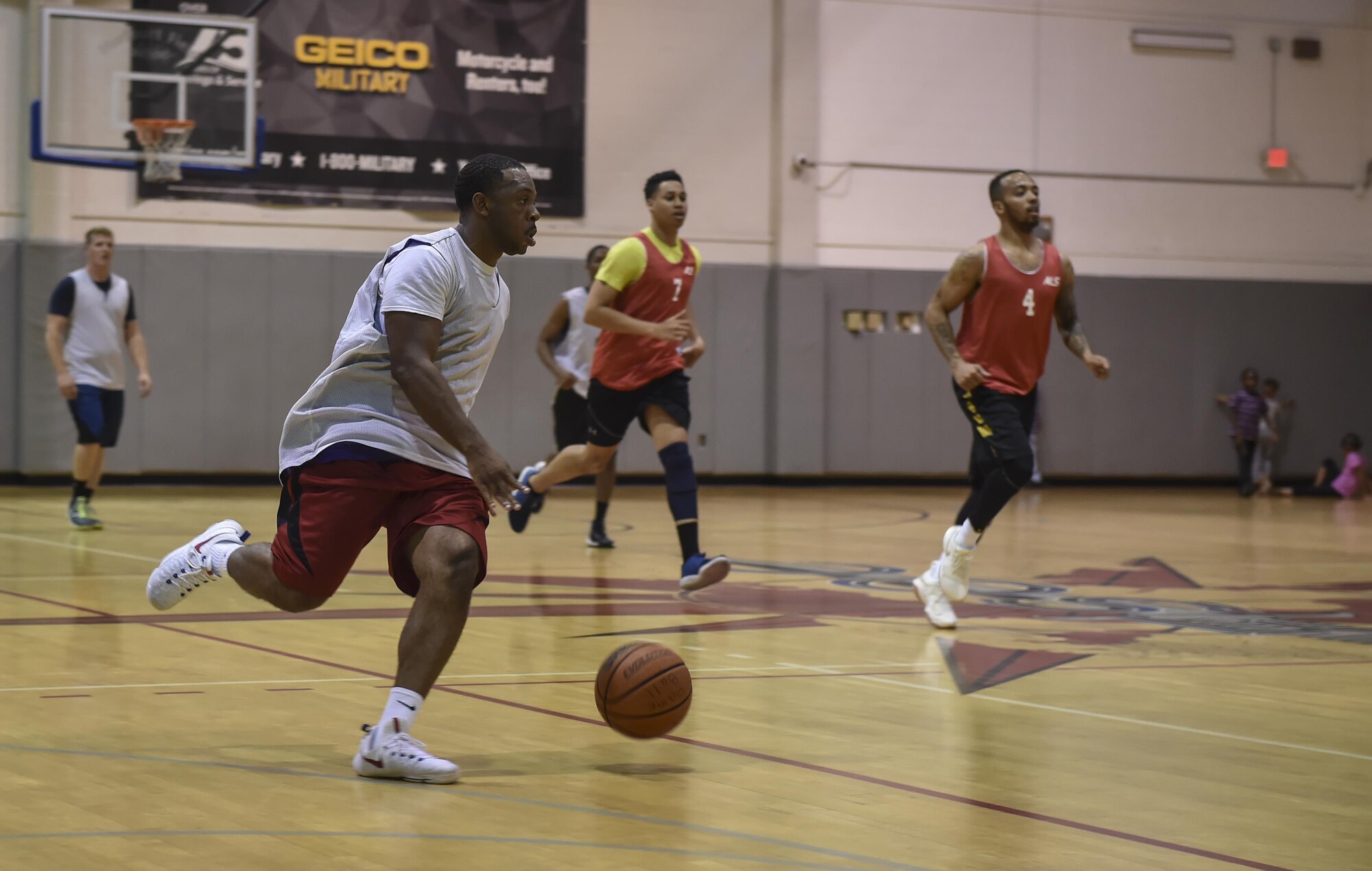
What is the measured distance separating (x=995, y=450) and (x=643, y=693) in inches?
143

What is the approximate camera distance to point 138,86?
16.3 m

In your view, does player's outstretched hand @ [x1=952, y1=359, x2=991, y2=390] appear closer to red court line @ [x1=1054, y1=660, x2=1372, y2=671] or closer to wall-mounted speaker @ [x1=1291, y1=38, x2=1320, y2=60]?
red court line @ [x1=1054, y1=660, x2=1372, y2=671]

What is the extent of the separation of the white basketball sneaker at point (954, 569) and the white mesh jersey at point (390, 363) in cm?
358

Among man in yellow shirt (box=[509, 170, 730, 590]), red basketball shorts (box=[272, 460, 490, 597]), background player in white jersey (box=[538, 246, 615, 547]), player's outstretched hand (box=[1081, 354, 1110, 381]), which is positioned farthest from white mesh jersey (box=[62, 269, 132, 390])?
red basketball shorts (box=[272, 460, 490, 597])

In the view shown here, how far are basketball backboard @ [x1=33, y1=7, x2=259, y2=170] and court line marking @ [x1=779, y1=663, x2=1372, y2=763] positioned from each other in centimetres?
1158

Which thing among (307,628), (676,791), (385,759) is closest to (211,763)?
(385,759)

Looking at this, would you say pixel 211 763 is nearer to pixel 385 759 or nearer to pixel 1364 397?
pixel 385 759

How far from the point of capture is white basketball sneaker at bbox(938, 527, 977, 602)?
7.74 metres

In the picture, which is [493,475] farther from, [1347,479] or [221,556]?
[1347,479]

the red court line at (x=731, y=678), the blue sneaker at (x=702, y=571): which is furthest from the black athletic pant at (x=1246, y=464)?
the red court line at (x=731, y=678)

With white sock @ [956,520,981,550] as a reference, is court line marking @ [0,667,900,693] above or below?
below

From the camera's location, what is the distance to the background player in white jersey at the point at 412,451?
4.35m

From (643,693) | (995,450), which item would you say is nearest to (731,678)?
(643,693)

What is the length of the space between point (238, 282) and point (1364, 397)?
15274mm
